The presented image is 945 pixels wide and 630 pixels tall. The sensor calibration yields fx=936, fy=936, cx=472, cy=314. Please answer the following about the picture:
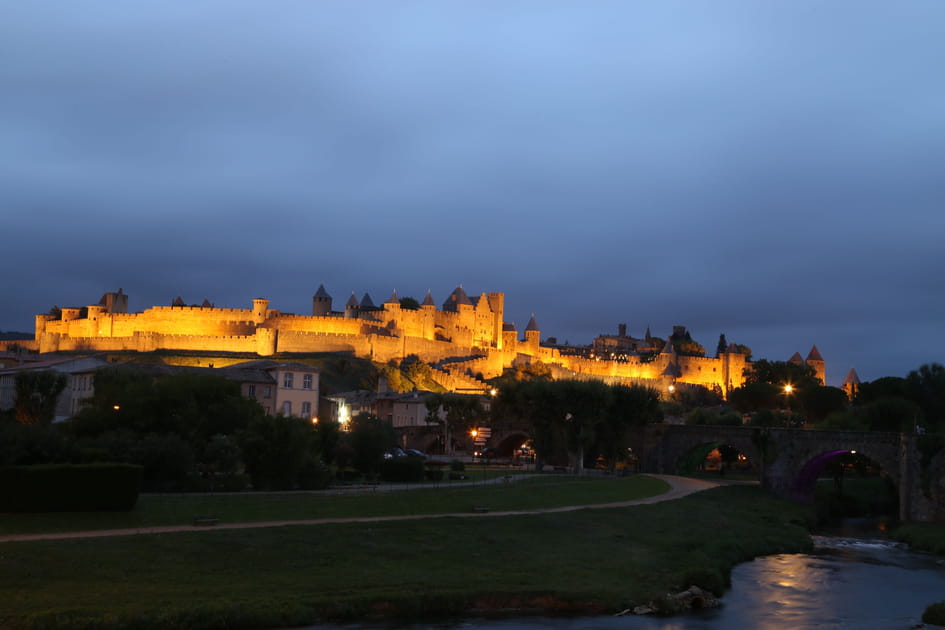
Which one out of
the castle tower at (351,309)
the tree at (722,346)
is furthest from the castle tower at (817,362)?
the castle tower at (351,309)

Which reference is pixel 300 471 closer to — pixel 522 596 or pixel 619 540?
pixel 619 540

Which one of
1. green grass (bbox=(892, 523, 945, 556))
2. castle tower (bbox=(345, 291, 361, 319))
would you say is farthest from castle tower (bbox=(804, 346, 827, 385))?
green grass (bbox=(892, 523, 945, 556))

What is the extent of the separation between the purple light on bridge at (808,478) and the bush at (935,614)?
28.3 metres

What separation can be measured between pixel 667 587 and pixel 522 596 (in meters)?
4.96

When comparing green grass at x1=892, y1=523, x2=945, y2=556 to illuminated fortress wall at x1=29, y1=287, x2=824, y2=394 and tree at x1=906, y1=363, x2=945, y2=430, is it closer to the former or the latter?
tree at x1=906, y1=363, x2=945, y2=430

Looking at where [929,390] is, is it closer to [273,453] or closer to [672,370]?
[273,453]

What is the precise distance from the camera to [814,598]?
27.9 m

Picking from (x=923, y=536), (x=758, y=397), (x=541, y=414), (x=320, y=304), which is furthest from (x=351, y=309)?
(x=923, y=536)

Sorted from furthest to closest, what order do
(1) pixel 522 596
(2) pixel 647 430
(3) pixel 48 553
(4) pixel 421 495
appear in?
1. (2) pixel 647 430
2. (4) pixel 421 495
3. (1) pixel 522 596
4. (3) pixel 48 553

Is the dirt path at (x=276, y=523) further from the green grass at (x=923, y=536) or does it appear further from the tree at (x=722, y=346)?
the tree at (x=722, y=346)

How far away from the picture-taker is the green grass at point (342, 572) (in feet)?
66.1

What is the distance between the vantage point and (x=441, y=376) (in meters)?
127

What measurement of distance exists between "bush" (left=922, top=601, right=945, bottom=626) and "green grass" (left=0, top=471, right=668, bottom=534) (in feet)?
48.8

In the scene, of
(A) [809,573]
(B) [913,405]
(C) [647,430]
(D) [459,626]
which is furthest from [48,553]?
(B) [913,405]
